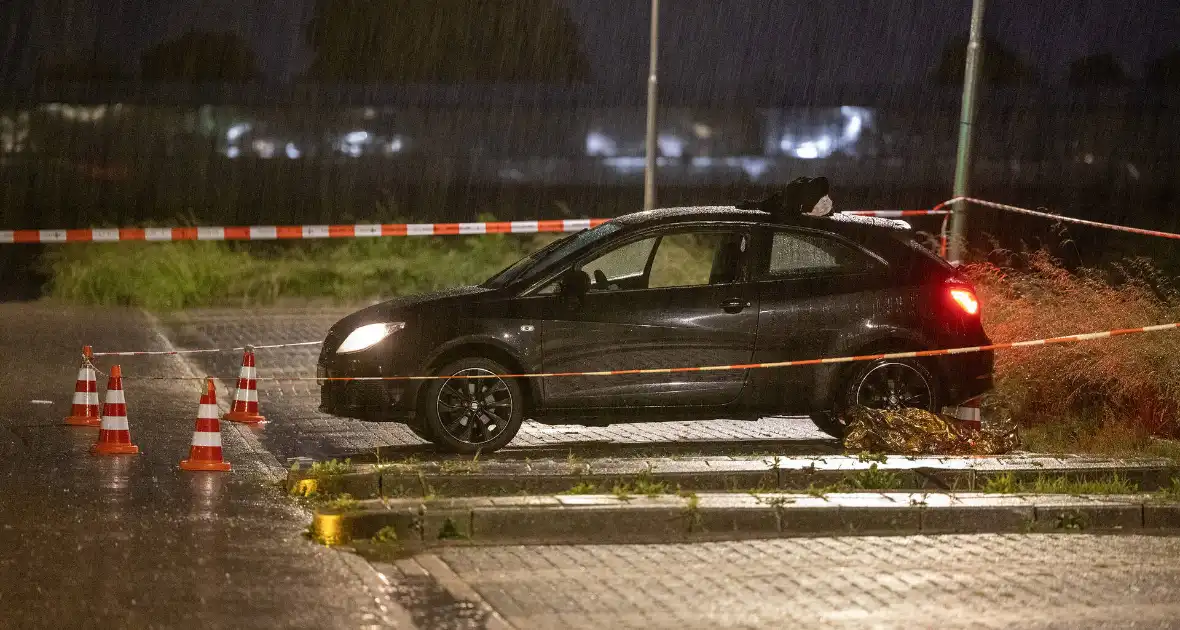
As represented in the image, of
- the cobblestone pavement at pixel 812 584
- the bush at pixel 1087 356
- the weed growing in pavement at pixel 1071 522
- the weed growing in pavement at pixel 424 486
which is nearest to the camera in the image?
the cobblestone pavement at pixel 812 584

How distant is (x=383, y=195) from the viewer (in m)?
48.7

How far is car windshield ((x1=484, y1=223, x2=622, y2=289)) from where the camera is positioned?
10477 millimetres

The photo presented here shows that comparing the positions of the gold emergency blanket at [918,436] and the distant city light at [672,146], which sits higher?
the distant city light at [672,146]

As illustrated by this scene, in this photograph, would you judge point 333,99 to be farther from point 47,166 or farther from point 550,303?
point 550,303

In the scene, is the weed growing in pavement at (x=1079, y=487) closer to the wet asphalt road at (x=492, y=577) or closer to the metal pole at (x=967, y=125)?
the wet asphalt road at (x=492, y=577)

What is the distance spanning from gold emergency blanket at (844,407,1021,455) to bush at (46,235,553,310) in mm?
13833

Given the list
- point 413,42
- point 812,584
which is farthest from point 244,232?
point 413,42

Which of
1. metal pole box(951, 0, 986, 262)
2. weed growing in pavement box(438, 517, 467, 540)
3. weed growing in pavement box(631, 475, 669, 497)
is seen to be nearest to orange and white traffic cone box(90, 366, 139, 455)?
weed growing in pavement box(438, 517, 467, 540)

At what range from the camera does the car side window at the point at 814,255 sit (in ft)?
35.0

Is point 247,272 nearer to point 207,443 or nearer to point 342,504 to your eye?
point 207,443

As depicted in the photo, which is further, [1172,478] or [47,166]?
[47,166]

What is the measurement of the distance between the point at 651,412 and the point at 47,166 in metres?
37.7

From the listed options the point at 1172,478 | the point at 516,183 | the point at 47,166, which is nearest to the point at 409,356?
the point at 1172,478

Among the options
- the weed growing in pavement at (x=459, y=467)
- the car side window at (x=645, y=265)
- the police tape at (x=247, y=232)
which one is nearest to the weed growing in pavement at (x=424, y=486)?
the weed growing in pavement at (x=459, y=467)
